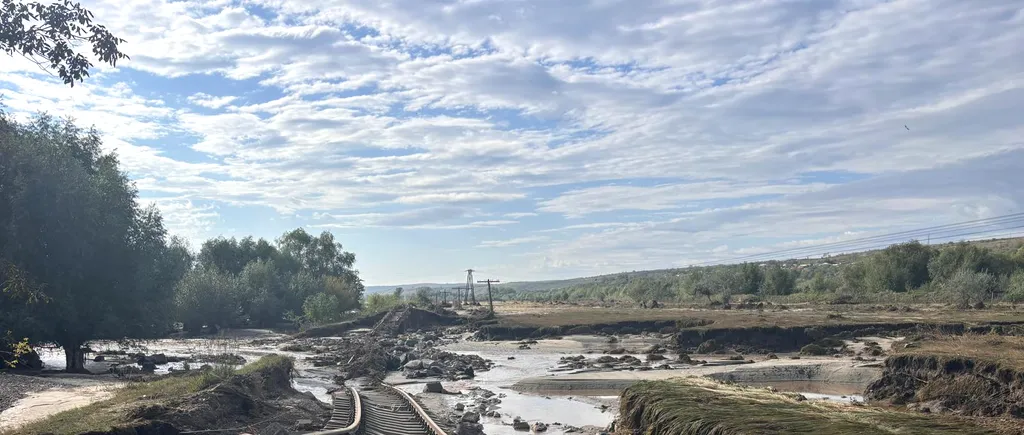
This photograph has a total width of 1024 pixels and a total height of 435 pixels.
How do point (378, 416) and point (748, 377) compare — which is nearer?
point (378, 416)

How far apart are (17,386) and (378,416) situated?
36.0 ft

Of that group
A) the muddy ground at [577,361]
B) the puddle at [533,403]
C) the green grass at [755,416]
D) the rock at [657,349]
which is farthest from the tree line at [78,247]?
the rock at [657,349]

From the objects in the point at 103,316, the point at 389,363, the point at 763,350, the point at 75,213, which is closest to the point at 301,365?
the point at 389,363

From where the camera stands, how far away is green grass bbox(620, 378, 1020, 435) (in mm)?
12039

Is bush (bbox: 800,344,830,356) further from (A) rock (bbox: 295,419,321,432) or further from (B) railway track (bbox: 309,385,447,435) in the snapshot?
(A) rock (bbox: 295,419,321,432)

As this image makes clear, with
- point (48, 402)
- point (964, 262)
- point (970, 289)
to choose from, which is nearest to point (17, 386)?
point (48, 402)

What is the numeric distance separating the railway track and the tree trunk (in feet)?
37.2

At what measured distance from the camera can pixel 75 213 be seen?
86.9 ft

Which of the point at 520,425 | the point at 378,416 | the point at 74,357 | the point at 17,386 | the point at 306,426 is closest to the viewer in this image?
the point at 306,426

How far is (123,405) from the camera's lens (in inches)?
671

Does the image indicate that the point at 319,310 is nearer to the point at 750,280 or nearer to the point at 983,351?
the point at 983,351

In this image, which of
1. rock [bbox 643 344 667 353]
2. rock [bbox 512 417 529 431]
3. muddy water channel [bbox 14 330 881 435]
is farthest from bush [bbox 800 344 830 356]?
rock [bbox 512 417 529 431]

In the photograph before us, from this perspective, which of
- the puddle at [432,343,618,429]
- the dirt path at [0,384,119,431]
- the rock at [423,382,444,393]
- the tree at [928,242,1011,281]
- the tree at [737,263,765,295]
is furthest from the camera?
the tree at [737,263,765,295]

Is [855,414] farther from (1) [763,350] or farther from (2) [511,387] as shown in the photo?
(1) [763,350]
